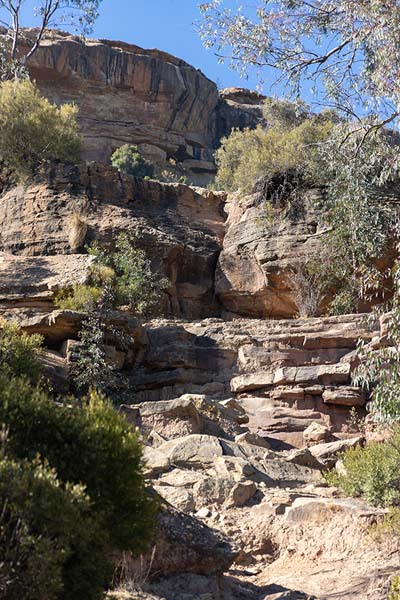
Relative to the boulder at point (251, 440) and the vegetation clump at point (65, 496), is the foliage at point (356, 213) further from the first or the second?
the vegetation clump at point (65, 496)

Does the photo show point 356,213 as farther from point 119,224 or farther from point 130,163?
point 130,163

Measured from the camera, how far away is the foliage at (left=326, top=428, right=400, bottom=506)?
8.67 metres

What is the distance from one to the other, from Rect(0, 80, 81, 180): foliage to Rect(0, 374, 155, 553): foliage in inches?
617

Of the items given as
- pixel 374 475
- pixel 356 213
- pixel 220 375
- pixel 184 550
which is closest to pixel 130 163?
pixel 220 375

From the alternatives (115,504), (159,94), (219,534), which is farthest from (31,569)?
(159,94)

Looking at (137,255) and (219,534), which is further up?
(137,255)

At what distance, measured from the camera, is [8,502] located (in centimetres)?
435

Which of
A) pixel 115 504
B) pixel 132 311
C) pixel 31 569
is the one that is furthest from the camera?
pixel 132 311

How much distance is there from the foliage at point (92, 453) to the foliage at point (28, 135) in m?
15.7

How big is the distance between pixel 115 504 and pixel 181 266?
14.0 meters

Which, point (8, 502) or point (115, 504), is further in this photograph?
point (115, 504)

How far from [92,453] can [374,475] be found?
4770 millimetres

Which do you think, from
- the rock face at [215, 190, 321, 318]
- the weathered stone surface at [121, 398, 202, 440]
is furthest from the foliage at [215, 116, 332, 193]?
the weathered stone surface at [121, 398, 202, 440]

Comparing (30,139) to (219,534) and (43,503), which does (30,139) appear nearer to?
(219,534)
